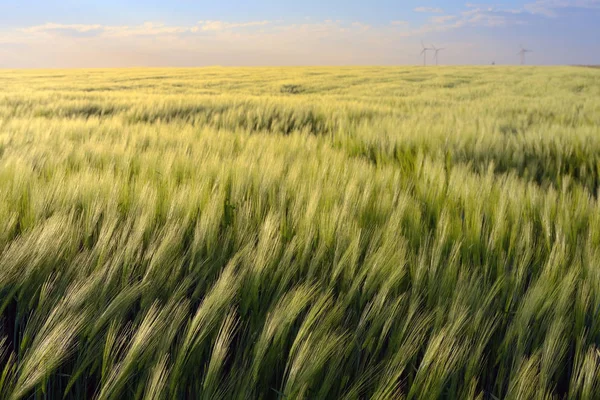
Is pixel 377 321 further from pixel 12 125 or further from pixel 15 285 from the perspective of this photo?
pixel 12 125

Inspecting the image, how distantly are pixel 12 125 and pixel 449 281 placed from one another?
12.2 ft

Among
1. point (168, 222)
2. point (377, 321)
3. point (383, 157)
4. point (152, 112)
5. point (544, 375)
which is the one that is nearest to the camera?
Result: point (544, 375)

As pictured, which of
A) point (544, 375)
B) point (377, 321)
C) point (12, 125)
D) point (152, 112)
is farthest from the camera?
point (152, 112)

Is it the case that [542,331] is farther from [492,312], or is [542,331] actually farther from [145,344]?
[145,344]

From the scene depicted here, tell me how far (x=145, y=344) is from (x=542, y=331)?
684mm

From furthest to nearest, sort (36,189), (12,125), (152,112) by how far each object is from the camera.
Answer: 1. (152,112)
2. (12,125)
3. (36,189)

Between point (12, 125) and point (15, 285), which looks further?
point (12, 125)

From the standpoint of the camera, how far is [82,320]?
67 centimetres

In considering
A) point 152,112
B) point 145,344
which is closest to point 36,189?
point 145,344

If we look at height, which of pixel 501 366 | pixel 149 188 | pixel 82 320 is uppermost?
pixel 149 188

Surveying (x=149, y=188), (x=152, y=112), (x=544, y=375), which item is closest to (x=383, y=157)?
(x=149, y=188)

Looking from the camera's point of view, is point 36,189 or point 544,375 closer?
point 544,375

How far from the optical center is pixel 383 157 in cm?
260

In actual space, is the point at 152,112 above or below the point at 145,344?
above
